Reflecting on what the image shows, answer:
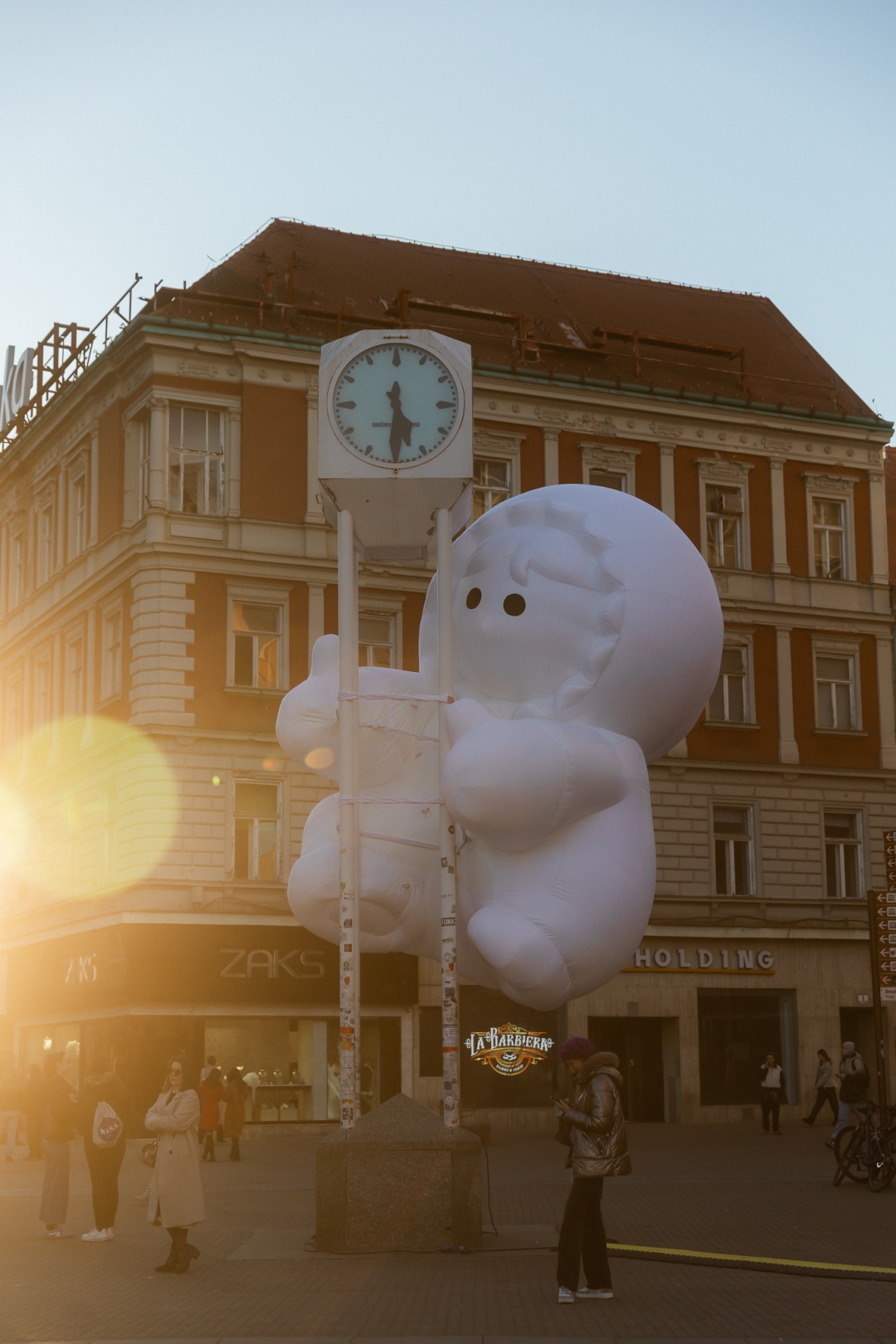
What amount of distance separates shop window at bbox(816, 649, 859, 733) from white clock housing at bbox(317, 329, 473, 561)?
80.9ft

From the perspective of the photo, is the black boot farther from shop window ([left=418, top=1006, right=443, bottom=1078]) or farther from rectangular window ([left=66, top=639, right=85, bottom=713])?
rectangular window ([left=66, top=639, right=85, bottom=713])

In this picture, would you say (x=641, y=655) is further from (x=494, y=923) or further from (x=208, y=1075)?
(x=208, y=1075)

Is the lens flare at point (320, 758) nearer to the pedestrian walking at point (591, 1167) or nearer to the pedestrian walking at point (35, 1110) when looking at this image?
the pedestrian walking at point (591, 1167)

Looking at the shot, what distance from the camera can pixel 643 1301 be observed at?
38.5ft

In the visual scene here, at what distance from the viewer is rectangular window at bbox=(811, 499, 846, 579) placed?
38812 mm

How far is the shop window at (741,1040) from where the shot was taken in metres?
35.2

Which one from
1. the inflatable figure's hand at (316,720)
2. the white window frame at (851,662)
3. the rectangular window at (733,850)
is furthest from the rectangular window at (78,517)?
the inflatable figure's hand at (316,720)

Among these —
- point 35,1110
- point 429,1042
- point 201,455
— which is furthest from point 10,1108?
point 201,455

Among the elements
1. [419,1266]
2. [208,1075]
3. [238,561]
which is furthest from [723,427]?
[419,1266]

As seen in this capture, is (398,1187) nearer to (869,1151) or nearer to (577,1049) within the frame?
(577,1049)

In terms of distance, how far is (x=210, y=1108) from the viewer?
27.2 meters

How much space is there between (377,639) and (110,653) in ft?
17.0

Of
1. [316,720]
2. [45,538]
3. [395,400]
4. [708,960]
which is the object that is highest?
[45,538]

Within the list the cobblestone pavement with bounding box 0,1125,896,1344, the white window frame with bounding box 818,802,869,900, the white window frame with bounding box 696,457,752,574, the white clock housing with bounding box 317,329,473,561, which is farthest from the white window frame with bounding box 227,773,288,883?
the white clock housing with bounding box 317,329,473,561
